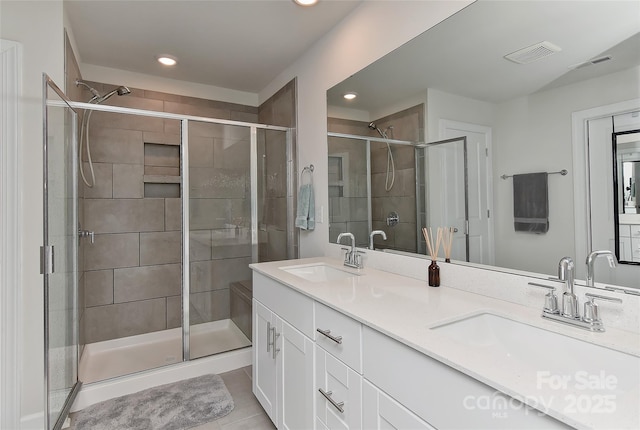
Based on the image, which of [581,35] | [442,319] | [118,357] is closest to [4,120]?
[118,357]

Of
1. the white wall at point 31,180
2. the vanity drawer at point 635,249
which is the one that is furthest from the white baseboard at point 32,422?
the vanity drawer at point 635,249

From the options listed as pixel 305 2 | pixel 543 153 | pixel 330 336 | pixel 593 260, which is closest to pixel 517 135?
pixel 543 153

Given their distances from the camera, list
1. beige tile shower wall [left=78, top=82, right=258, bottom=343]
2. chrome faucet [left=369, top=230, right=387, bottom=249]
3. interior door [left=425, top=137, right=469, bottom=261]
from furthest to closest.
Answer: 1. beige tile shower wall [left=78, top=82, right=258, bottom=343]
2. chrome faucet [left=369, top=230, right=387, bottom=249]
3. interior door [left=425, top=137, right=469, bottom=261]

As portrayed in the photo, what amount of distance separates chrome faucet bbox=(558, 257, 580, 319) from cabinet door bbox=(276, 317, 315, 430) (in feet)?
3.07

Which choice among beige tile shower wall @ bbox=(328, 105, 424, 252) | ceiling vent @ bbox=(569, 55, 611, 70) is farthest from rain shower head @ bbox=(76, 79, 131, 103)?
ceiling vent @ bbox=(569, 55, 611, 70)

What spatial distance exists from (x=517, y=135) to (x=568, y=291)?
23.9 inches

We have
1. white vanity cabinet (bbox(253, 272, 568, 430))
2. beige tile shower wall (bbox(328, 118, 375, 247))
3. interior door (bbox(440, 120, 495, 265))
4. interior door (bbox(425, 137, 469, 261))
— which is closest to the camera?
white vanity cabinet (bbox(253, 272, 568, 430))

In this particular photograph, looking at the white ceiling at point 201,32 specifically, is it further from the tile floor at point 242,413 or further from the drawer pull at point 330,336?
the tile floor at point 242,413

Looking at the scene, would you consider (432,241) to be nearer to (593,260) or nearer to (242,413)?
(593,260)

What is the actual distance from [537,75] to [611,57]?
0.71 ft

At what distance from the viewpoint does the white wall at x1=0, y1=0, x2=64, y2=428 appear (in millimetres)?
1752

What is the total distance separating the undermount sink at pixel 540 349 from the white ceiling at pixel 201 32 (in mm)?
1973

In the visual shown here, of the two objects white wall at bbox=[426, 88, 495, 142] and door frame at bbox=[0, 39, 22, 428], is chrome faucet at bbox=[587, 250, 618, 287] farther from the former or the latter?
door frame at bbox=[0, 39, 22, 428]

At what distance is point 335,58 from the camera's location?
2270 millimetres
